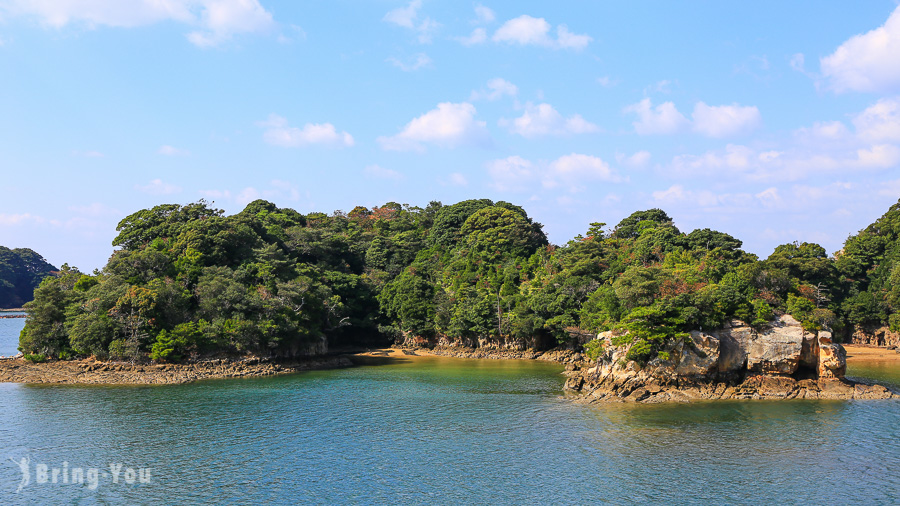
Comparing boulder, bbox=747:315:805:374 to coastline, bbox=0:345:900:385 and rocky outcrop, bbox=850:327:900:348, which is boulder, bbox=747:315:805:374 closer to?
coastline, bbox=0:345:900:385

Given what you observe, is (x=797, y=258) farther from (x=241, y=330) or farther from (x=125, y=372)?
(x=125, y=372)

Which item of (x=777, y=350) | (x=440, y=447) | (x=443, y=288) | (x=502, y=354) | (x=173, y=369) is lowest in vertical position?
(x=440, y=447)

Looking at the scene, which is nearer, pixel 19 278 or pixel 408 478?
pixel 408 478

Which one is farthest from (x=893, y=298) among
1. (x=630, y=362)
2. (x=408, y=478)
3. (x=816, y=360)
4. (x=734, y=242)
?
(x=408, y=478)

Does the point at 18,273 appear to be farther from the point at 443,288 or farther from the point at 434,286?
the point at 443,288

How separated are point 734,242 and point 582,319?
23.5 metres

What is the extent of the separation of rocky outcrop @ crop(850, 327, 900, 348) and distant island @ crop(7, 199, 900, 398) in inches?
14.1

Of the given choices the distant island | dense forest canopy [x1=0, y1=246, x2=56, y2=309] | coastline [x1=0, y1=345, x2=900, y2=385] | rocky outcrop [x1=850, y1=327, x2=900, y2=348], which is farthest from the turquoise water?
dense forest canopy [x1=0, y1=246, x2=56, y2=309]

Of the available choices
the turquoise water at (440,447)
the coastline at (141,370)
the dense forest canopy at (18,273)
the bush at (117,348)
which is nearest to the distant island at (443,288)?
the bush at (117,348)

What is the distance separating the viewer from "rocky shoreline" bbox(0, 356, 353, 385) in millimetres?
48469

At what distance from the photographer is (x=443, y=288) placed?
7769cm

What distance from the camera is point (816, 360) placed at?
42562 millimetres

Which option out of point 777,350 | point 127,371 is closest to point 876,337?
point 777,350

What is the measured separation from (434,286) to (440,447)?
159 ft
